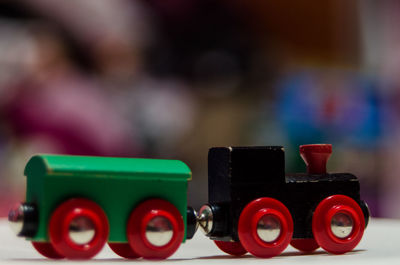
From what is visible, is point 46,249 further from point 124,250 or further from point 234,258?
point 234,258

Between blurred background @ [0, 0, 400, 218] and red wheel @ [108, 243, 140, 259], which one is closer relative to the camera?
red wheel @ [108, 243, 140, 259]

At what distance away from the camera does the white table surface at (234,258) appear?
585 millimetres

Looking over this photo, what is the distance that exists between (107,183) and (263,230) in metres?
0.20

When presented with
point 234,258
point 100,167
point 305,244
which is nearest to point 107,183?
point 100,167

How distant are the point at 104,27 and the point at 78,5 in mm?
103

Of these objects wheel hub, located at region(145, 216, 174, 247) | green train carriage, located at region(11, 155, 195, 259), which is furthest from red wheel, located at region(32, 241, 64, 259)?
wheel hub, located at region(145, 216, 174, 247)

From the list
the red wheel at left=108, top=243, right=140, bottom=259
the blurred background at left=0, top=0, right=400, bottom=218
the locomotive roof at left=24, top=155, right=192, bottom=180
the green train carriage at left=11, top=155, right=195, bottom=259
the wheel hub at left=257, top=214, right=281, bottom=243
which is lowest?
the red wheel at left=108, top=243, right=140, bottom=259

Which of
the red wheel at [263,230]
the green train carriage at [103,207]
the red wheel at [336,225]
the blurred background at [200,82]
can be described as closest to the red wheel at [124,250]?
the green train carriage at [103,207]

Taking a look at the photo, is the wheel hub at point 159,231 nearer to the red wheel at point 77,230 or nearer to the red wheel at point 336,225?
the red wheel at point 77,230

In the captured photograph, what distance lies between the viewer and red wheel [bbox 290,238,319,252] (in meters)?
0.72

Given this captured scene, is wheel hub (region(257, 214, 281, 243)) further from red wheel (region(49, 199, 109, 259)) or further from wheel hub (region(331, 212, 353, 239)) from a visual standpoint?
red wheel (region(49, 199, 109, 259))

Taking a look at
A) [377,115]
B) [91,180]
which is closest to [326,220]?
[91,180]

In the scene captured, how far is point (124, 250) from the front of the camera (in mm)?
628

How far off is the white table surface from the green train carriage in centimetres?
2
